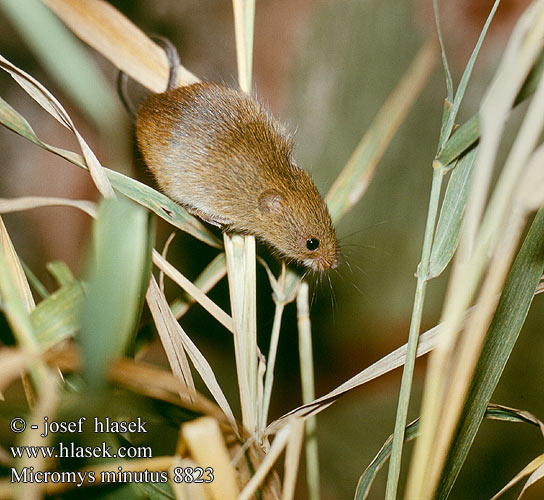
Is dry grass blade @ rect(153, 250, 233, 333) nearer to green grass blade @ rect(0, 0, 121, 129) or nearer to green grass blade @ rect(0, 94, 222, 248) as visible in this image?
green grass blade @ rect(0, 94, 222, 248)

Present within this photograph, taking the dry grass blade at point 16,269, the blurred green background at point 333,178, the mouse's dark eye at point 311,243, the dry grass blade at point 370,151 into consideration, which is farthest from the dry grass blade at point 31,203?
the blurred green background at point 333,178

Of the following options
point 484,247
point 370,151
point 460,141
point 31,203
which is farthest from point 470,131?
point 31,203

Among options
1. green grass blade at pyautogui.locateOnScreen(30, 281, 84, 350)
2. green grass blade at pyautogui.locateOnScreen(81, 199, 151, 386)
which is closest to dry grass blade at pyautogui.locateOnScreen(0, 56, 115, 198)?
green grass blade at pyautogui.locateOnScreen(30, 281, 84, 350)

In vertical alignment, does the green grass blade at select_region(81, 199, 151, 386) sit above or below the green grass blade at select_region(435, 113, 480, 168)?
below

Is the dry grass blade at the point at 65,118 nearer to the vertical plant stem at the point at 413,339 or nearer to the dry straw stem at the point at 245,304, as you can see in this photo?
the dry straw stem at the point at 245,304

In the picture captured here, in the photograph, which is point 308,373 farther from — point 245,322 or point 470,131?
point 470,131

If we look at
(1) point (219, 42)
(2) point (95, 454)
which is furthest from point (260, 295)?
(2) point (95, 454)
